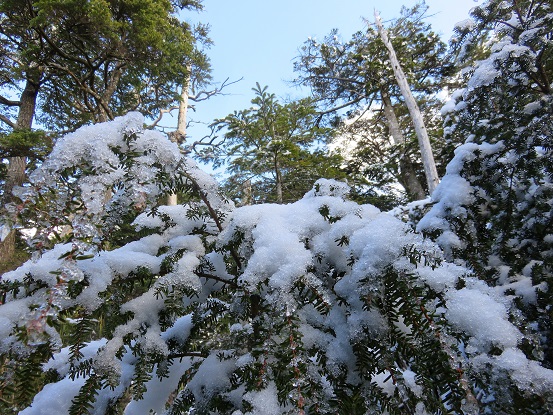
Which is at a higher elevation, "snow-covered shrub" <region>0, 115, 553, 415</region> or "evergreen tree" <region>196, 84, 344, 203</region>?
"evergreen tree" <region>196, 84, 344, 203</region>

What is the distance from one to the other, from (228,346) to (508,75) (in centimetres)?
293

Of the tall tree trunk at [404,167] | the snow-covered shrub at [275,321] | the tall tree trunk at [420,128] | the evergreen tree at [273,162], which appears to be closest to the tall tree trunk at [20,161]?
the evergreen tree at [273,162]

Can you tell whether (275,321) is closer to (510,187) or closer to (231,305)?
(231,305)

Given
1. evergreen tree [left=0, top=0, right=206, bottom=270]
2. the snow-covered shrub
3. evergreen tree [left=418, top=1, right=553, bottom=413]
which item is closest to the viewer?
the snow-covered shrub

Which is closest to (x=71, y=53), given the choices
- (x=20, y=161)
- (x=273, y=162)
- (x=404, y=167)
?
(x=20, y=161)

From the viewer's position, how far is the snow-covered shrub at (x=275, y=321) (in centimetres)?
73

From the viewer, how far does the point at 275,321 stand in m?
0.83

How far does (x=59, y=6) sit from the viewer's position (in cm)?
627

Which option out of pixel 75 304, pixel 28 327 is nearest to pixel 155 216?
pixel 75 304

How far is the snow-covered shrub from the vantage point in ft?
2.41

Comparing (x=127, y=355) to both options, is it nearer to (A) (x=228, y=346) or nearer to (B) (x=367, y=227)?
(A) (x=228, y=346)

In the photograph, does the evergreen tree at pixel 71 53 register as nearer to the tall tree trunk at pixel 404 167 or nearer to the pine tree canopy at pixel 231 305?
the pine tree canopy at pixel 231 305

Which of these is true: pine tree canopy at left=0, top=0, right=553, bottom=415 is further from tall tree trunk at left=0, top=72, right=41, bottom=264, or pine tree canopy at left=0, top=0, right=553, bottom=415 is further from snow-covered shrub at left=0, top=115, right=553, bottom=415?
tall tree trunk at left=0, top=72, right=41, bottom=264

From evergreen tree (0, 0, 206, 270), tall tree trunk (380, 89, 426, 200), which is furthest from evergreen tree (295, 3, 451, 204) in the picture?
evergreen tree (0, 0, 206, 270)
